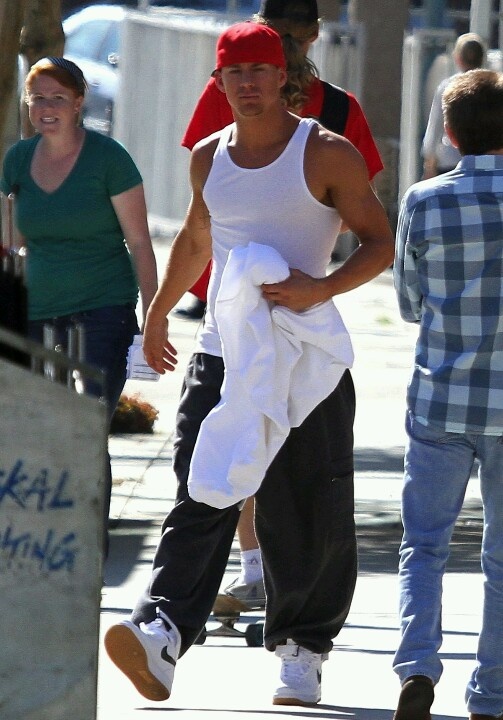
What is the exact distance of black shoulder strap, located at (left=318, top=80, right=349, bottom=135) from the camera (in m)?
6.10

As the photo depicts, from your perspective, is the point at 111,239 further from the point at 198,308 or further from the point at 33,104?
the point at 198,308

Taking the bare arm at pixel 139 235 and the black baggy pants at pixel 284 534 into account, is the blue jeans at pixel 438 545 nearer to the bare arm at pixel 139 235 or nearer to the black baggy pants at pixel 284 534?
the black baggy pants at pixel 284 534

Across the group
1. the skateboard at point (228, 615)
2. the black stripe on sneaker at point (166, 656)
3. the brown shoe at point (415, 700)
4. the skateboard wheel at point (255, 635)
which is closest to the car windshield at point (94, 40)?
the skateboard at point (228, 615)

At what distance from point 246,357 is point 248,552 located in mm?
1418

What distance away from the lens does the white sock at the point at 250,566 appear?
6.32 m

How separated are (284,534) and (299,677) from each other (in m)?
0.39

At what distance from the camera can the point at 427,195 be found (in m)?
Result: 4.79

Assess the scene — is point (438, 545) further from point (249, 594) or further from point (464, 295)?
point (249, 594)

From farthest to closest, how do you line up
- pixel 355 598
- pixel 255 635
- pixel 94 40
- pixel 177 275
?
pixel 94 40
pixel 355 598
pixel 255 635
pixel 177 275

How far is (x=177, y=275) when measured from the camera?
5520mm

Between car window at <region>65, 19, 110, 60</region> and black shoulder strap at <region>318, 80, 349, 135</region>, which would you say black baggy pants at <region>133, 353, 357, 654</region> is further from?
car window at <region>65, 19, 110, 60</region>

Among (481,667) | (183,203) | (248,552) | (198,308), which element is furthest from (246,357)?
(183,203)

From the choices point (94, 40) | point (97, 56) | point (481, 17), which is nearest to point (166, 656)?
point (481, 17)

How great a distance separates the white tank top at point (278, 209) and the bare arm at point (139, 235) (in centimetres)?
112
